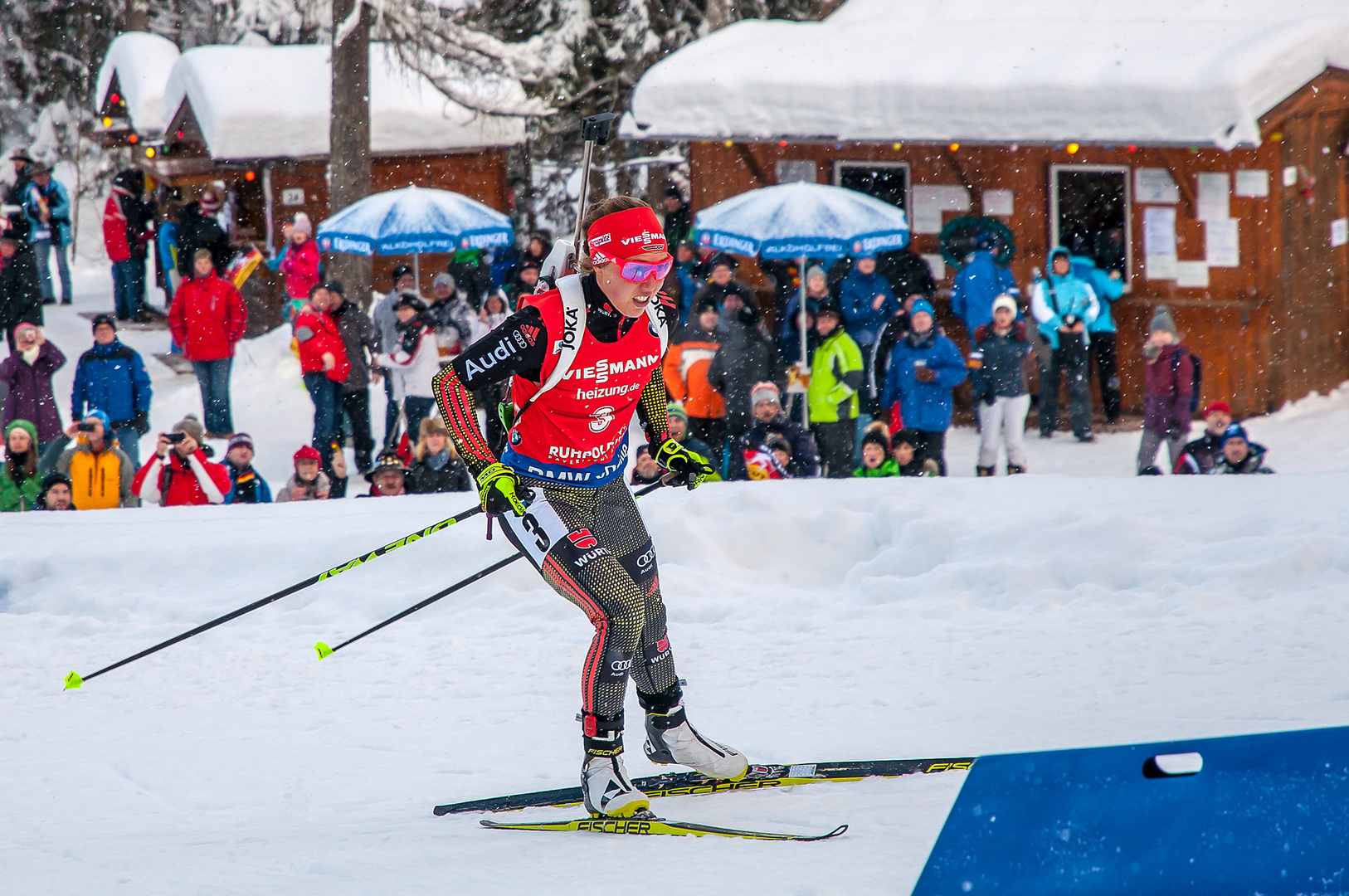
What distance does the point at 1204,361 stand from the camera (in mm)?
12742

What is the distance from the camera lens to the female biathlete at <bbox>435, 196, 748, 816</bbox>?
436cm

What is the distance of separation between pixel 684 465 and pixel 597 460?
15.2 inches

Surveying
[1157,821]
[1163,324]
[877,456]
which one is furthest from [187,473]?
[1157,821]

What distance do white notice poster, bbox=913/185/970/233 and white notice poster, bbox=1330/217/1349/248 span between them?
10.1 ft

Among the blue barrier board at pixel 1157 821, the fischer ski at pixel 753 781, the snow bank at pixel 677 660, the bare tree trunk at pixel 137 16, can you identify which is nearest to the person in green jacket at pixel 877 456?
the snow bank at pixel 677 660

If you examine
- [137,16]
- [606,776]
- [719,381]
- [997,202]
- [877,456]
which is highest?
[137,16]

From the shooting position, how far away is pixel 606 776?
441cm

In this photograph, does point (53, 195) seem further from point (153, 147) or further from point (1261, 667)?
point (1261, 667)

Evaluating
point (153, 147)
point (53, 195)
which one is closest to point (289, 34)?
point (153, 147)

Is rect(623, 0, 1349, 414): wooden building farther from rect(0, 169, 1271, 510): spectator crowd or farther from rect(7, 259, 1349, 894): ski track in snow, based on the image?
rect(7, 259, 1349, 894): ski track in snow

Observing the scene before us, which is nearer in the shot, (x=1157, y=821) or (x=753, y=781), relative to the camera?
(x=1157, y=821)

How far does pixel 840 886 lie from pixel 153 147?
1923 centimetres

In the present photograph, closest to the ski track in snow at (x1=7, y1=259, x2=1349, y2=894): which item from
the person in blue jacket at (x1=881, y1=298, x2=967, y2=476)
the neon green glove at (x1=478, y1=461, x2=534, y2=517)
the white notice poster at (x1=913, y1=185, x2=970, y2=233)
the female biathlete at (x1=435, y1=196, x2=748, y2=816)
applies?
the female biathlete at (x1=435, y1=196, x2=748, y2=816)

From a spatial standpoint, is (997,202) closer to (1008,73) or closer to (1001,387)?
(1008,73)
